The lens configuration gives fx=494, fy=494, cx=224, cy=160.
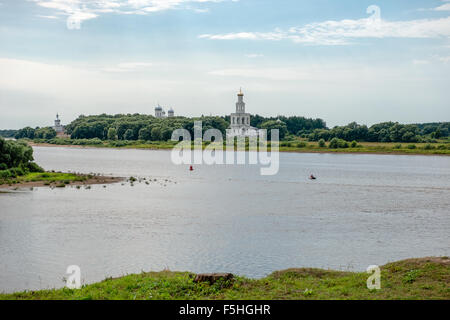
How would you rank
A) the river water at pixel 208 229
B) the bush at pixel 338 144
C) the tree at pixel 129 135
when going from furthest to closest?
the tree at pixel 129 135 → the bush at pixel 338 144 → the river water at pixel 208 229

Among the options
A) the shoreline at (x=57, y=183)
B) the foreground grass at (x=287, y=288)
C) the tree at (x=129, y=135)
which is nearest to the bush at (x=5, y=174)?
the shoreline at (x=57, y=183)

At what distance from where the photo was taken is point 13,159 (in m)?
50.8

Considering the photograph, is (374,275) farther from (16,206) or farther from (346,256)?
(16,206)

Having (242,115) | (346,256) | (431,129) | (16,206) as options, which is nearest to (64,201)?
(16,206)

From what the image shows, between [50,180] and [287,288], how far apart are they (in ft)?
134

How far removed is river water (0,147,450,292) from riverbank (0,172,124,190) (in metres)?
2.82

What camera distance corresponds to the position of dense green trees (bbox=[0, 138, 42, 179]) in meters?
48.1

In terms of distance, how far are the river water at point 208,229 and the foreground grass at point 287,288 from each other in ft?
13.0

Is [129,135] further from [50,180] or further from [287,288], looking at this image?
[287,288]

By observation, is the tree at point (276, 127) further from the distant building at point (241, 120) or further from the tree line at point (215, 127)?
the distant building at point (241, 120)

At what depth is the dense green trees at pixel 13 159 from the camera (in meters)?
48.1

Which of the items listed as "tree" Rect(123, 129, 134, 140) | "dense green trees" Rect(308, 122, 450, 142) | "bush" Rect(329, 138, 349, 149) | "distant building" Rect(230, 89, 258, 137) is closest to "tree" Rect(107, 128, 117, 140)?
"tree" Rect(123, 129, 134, 140)

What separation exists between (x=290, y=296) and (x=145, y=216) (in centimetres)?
2050

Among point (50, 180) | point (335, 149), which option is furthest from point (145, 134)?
point (50, 180)
